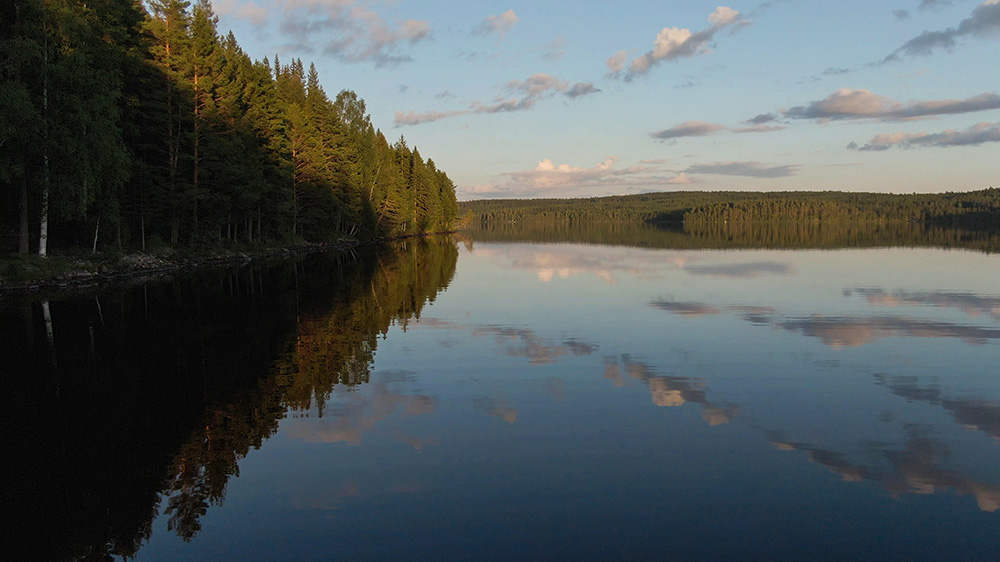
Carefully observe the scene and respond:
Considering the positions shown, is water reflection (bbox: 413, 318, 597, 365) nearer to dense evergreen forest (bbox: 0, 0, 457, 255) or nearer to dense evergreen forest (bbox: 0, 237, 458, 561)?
dense evergreen forest (bbox: 0, 237, 458, 561)

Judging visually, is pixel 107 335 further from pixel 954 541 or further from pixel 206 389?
pixel 954 541

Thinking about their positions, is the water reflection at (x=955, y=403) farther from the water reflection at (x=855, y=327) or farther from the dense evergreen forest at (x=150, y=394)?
the dense evergreen forest at (x=150, y=394)

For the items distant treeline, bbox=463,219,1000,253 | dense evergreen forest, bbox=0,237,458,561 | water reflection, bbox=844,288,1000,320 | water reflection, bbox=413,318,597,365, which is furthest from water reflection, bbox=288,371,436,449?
distant treeline, bbox=463,219,1000,253

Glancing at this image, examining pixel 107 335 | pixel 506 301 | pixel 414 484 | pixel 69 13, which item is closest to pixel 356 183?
pixel 69 13

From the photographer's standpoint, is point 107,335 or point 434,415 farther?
point 107,335

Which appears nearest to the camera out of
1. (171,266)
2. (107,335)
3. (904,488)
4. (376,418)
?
(904,488)

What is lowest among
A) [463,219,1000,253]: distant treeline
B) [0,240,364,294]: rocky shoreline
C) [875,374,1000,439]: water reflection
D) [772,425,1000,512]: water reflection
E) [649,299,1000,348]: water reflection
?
[772,425,1000,512]: water reflection

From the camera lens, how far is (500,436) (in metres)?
10.6

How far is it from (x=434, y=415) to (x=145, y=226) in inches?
1716

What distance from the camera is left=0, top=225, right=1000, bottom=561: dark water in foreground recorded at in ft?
23.9

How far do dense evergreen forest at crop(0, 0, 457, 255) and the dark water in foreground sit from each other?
1129 centimetres

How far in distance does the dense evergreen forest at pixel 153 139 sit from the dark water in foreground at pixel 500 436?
11287 millimetres

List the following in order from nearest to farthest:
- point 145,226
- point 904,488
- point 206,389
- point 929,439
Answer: point 904,488 < point 929,439 < point 206,389 < point 145,226

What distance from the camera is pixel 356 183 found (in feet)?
252
